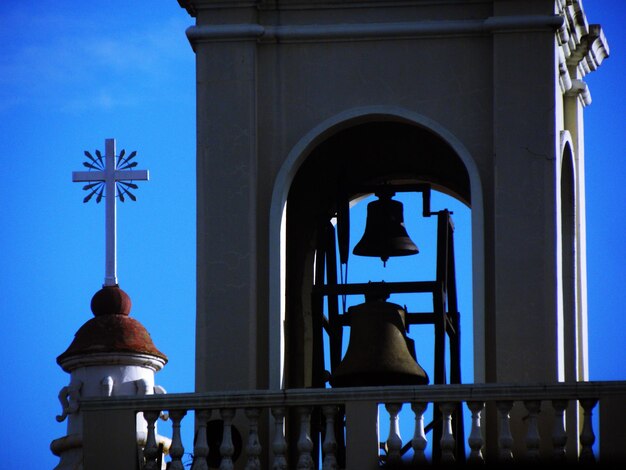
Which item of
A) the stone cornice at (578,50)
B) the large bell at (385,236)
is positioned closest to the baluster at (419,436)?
the stone cornice at (578,50)

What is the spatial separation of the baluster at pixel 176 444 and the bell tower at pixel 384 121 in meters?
1.38

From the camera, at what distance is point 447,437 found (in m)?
16.5

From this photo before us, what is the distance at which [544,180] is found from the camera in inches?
727

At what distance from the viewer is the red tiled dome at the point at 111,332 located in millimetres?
20516

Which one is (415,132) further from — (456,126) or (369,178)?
(456,126)

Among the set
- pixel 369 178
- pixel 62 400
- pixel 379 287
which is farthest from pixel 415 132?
pixel 62 400

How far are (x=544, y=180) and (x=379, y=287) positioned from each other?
5.20ft

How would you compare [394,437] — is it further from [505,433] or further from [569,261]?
[569,261]

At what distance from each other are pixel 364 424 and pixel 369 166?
417 centimetres

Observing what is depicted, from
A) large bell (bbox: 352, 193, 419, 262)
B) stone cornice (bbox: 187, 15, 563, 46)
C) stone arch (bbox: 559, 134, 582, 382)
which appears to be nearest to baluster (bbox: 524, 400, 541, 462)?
stone arch (bbox: 559, 134, 582, 382)

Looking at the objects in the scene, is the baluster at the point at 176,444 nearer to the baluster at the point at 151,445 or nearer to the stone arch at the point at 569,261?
the baluster at the point at 151,445

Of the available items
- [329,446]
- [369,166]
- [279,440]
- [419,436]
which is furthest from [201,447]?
[369,166]

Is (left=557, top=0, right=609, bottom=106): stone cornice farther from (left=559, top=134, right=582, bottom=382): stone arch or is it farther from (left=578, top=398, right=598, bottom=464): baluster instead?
(left=578, top=398, right=598, bottom=464): baluster

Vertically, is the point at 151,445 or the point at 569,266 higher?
the point at 569,266
